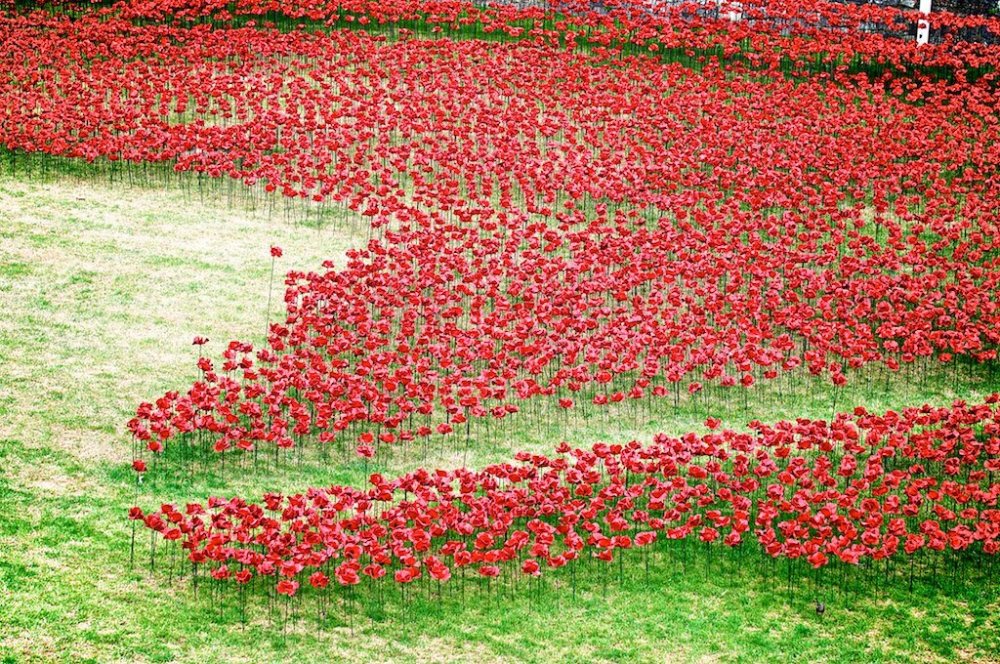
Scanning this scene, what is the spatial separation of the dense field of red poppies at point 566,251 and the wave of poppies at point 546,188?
2.7 inches

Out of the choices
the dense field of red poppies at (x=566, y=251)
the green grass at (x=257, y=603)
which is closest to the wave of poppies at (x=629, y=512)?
the dense field of red poppies at (x=566, y=251)

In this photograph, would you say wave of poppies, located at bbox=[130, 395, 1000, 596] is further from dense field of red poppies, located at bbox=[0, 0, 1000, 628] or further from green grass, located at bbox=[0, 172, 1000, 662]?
green grass, located at bbox=[0, 172, 1000, 662]

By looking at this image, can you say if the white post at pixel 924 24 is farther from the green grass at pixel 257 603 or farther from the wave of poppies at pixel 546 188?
the green grass at pixel 257 603

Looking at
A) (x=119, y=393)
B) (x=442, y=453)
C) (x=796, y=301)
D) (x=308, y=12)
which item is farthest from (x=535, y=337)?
(x=308, y=12)

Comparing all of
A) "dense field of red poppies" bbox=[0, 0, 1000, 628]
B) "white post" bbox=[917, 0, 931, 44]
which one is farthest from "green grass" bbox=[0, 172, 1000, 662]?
"white post" bbox=[917, 0, 931, 44]

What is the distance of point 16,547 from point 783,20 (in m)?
19.6

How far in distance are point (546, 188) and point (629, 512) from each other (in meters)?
7.53

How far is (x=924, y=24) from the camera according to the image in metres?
23.7

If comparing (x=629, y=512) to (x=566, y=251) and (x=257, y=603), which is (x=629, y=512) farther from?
(x=566, y=251)

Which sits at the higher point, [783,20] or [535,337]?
[783,20]

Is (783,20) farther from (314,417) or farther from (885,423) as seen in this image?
(314,417)

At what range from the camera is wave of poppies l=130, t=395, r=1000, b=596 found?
9.73 meters

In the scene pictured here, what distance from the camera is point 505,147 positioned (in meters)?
18.5

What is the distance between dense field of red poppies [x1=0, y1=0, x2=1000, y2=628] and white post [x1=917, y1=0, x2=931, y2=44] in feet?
1.24
